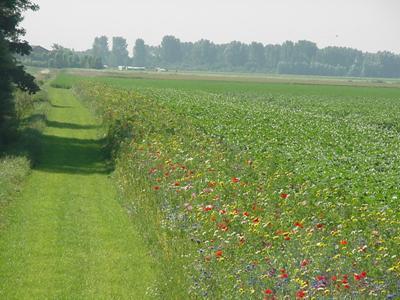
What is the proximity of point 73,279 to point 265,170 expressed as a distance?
6.41 m

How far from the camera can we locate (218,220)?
12.2 m

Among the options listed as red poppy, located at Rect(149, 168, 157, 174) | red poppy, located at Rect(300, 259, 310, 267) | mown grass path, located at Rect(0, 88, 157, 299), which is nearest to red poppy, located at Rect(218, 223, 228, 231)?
mown grass path, located at Rect(0, 88, 157, 299)

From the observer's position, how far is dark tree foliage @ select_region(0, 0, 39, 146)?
26578 mm

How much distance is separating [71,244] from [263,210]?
395cm

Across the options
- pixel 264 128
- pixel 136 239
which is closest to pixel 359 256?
pixel 136 239

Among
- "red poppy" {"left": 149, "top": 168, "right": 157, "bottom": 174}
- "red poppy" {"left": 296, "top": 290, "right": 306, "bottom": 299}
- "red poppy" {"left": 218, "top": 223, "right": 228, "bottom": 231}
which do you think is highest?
"red poppy" {"left": 296, "top": 290, "right": 306, "bottom": 299}

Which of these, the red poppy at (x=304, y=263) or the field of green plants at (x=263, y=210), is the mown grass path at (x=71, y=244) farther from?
the red poppy at (x=304, y=263)

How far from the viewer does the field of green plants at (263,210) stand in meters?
9.08

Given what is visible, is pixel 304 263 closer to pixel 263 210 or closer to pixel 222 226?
pixel 222 226

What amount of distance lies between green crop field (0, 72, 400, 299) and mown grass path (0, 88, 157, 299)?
4cm

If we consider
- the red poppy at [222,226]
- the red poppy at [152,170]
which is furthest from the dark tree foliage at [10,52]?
the red poppy at [222,226]

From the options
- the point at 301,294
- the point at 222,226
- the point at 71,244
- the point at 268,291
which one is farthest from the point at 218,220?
the point at 301,294

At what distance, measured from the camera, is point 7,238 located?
13953 millimetres

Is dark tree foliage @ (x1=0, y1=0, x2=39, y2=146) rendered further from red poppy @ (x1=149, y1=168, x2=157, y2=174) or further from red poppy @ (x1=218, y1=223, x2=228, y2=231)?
red poppy @ (x1=218, y1=223, x2=228, y2=231)
